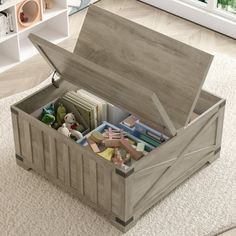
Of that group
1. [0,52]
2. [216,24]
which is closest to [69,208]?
[0,52]

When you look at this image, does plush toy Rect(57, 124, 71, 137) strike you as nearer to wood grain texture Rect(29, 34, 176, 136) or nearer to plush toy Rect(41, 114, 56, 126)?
plush toy Rect(41, 114, 56, 126)

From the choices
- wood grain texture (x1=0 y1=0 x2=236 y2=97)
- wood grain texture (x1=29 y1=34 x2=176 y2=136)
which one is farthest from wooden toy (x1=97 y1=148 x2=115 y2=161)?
wood grain texture (x1=0 y1=0 x2=236 y2=97)

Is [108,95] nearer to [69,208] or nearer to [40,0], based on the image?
[69,208]

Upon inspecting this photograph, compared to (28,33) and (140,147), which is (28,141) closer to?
(140,147)

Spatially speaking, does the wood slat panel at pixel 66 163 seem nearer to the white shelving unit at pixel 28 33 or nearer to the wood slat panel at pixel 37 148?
the wood slat panel at pixel 37 148

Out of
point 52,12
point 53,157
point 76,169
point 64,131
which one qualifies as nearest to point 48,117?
point 64,131

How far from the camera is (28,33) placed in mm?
5125

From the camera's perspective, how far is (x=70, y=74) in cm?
379

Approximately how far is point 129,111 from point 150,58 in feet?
0.92

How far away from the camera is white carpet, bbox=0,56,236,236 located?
363cm

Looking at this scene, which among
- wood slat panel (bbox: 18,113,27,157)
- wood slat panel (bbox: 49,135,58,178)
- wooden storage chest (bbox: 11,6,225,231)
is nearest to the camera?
wooden storage chest (bbox: 11,6,225,231)

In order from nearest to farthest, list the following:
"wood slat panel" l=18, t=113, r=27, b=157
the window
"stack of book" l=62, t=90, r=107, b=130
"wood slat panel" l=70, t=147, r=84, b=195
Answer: "wood slat panel" l=70, t=147, r=84, b=195 < "wood slat panel" l=18, t=113, r=27, b=157 < "stack of book" l=62, t=90, r=107, b=130 < the window

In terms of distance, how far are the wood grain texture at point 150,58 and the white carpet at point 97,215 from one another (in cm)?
→ 47

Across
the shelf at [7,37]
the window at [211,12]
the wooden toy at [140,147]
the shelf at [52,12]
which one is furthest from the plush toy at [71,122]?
the window at [211,12]
